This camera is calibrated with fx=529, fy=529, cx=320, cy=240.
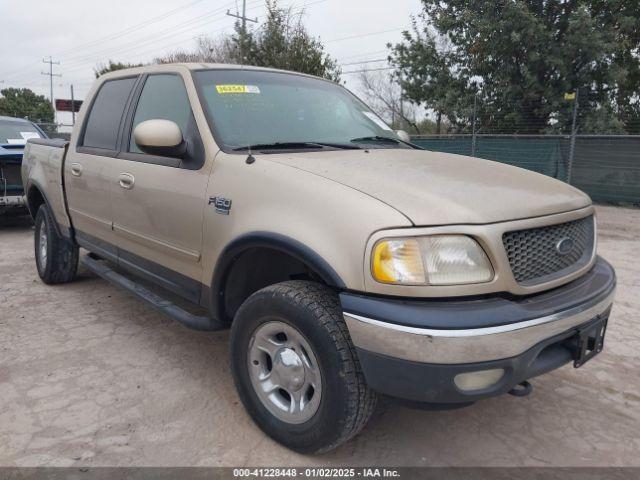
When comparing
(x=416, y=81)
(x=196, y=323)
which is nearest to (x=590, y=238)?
(x=196, y=323)

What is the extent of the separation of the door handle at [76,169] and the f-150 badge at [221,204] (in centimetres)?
194

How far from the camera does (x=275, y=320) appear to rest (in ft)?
8.05

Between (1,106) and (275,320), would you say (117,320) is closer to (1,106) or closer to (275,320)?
(275,320)

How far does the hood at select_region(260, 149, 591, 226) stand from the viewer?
215 cm

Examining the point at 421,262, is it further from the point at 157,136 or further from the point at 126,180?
the point at 126,180

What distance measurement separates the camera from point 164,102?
3418 mm

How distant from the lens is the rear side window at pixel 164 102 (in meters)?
3.20

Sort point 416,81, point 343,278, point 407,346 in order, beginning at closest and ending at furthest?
point 407,346
point 343,278
point 416,81

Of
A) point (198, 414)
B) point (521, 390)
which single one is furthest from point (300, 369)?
point (521, 390)

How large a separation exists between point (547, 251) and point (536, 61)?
1438 centimetres

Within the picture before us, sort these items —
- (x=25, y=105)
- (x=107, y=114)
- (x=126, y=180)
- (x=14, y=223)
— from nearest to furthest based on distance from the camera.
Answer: (x=126, y=180) < (x=107, y=114) < (x=14, y=223) < (x=25, y=105)

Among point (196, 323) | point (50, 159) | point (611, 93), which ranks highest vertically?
point (611, 93)

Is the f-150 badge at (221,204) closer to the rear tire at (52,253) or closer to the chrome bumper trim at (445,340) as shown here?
the chrome bumper trim at (445,340)

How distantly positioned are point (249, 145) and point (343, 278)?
3.72ft
